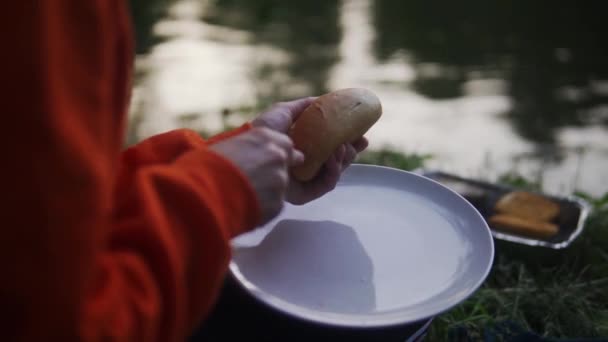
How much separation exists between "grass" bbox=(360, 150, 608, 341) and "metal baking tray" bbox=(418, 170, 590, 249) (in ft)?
0.11

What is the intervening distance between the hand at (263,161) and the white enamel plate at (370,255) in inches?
6.6

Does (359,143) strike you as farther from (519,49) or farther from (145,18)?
(145,18)

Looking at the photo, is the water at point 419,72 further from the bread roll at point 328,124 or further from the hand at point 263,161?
the hand at point 263,161

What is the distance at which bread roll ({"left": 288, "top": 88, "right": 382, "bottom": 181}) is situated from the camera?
1.05 metres

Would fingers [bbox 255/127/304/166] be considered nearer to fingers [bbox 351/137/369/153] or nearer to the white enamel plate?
the white enamel plate

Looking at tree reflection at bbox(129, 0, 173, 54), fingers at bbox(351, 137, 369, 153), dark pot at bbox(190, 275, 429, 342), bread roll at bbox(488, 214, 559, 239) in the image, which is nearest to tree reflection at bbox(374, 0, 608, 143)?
bread roll at bbox(488, 214, 559, 239)

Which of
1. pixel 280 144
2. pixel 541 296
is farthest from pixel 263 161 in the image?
pixel 541 296

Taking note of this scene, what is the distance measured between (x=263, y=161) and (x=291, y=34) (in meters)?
3.81

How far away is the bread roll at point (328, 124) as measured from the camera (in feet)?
3.43

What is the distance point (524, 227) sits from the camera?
173 centimetres

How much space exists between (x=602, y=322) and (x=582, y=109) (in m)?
2.22

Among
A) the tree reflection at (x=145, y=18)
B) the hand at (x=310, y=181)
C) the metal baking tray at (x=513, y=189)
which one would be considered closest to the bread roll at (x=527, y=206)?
the metal baking tray at (x=513, y=189)

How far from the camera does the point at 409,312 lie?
836mm

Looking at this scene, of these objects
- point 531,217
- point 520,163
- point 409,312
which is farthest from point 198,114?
point 409,312
